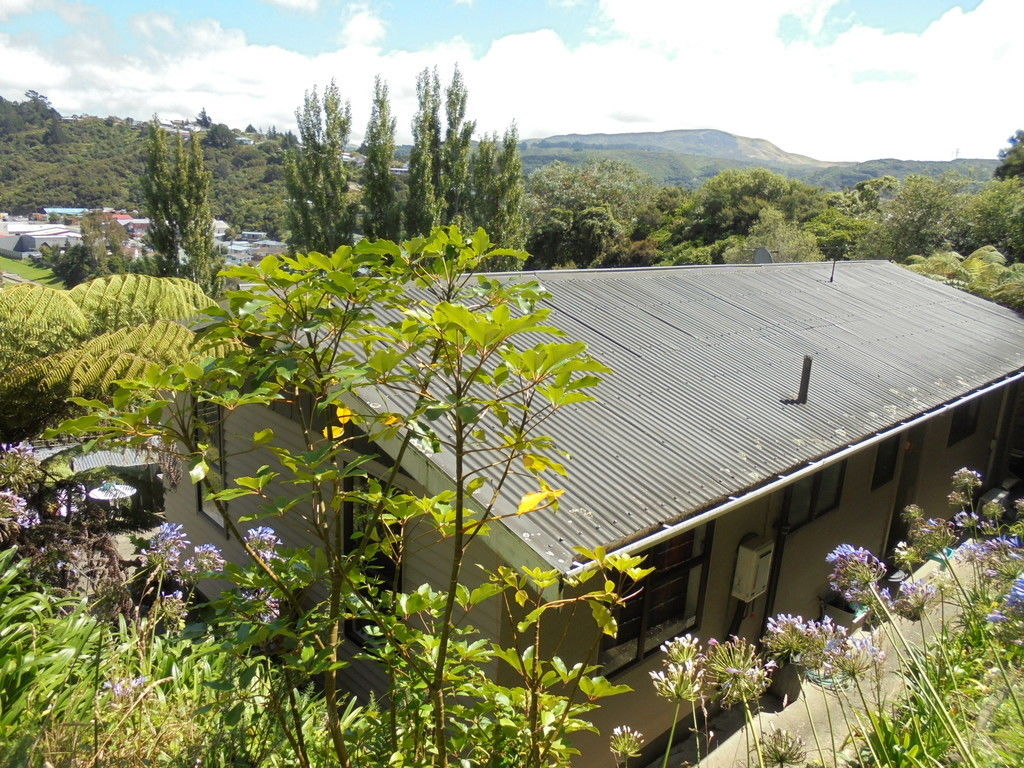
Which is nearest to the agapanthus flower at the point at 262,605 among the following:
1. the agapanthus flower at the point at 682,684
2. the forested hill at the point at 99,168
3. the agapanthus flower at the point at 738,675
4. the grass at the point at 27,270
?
the agapanthus flower at the point at 682,684

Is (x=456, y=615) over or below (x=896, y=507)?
over

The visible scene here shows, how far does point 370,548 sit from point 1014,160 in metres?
53.7

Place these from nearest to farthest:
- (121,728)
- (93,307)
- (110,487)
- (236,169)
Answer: (121,728), (110,487), (93,307), (236,169)

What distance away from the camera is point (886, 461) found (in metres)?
8.40

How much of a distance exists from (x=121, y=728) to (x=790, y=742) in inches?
109

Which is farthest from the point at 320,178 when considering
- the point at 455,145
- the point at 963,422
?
the point at 963,422

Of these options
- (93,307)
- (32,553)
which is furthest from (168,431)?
(93,307)

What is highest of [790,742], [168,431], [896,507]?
[168,431]

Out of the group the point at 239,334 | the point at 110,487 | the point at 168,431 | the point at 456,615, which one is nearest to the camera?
the point at 168,431

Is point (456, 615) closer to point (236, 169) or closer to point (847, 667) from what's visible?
point (847, 667)

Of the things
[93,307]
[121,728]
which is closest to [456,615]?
[121,728]

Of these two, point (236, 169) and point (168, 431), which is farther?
point (236, 169)

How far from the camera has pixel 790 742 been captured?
249 centimetres

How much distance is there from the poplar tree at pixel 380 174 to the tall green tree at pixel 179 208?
604 centimetres
